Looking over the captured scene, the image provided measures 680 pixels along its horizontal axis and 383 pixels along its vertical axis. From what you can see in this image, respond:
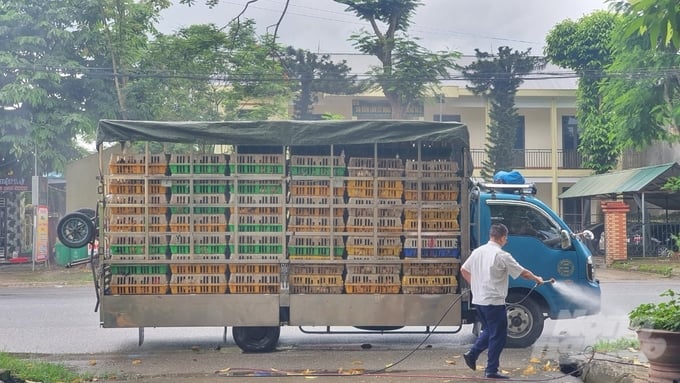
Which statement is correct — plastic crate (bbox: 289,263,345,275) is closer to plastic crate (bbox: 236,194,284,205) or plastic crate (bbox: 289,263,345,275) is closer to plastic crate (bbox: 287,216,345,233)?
plastic crate (bbox: 287,216,345,233)

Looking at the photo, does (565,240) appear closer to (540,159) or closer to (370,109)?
(370,109)

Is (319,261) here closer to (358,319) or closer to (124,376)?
(358,319)

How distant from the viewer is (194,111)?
2561 cm

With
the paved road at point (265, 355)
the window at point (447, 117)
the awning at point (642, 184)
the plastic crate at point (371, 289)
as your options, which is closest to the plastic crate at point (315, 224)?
the plastic crate at point (371, 289)

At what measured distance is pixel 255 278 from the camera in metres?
10.2

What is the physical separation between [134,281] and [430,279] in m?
3.74

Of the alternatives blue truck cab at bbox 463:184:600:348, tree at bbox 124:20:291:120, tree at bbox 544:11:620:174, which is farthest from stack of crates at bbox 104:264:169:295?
tree at bbox 544:11:620:174

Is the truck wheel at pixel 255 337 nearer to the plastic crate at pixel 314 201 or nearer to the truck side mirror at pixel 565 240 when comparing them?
the plastic crate at pixel 314 201

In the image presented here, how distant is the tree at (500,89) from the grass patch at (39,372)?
23.7 m

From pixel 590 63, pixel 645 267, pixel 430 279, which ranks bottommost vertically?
pixel 645 267

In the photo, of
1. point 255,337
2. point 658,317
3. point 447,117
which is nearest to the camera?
point 658,317

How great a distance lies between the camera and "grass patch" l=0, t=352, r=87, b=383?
8.64 meters

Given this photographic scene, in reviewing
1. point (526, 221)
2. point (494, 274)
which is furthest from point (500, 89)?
point (494, 274)

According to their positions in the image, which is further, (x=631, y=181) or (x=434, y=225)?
(x=631, y=181)
